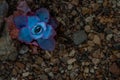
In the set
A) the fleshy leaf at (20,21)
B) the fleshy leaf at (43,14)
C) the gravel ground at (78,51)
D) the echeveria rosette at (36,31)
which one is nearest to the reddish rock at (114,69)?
the gravel ground at (78,51)

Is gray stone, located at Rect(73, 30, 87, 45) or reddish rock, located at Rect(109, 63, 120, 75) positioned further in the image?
gray stone, located at Rect(73, 30, 87, 45)

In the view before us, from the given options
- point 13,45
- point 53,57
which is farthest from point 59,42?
point 13,45

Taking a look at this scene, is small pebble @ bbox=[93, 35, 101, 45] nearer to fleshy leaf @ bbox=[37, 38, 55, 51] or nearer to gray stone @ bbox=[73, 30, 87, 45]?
gray stone @ bbox=[73, 30, 87, 45]

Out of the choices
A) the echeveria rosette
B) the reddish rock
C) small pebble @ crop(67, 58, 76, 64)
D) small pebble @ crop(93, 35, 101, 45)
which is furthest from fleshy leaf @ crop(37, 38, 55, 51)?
the reddish rock

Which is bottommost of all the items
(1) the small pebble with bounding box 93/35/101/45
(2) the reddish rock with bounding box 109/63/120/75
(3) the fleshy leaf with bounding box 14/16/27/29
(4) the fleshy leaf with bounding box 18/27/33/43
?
(2) the reddish rock with bounding box 109/63/120/75

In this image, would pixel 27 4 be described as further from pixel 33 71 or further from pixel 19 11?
pixel 33 71

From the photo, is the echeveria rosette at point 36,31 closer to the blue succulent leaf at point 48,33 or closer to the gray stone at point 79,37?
the blue succulent leaf at point 48,33

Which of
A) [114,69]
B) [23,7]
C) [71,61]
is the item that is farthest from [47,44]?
[114,69]
